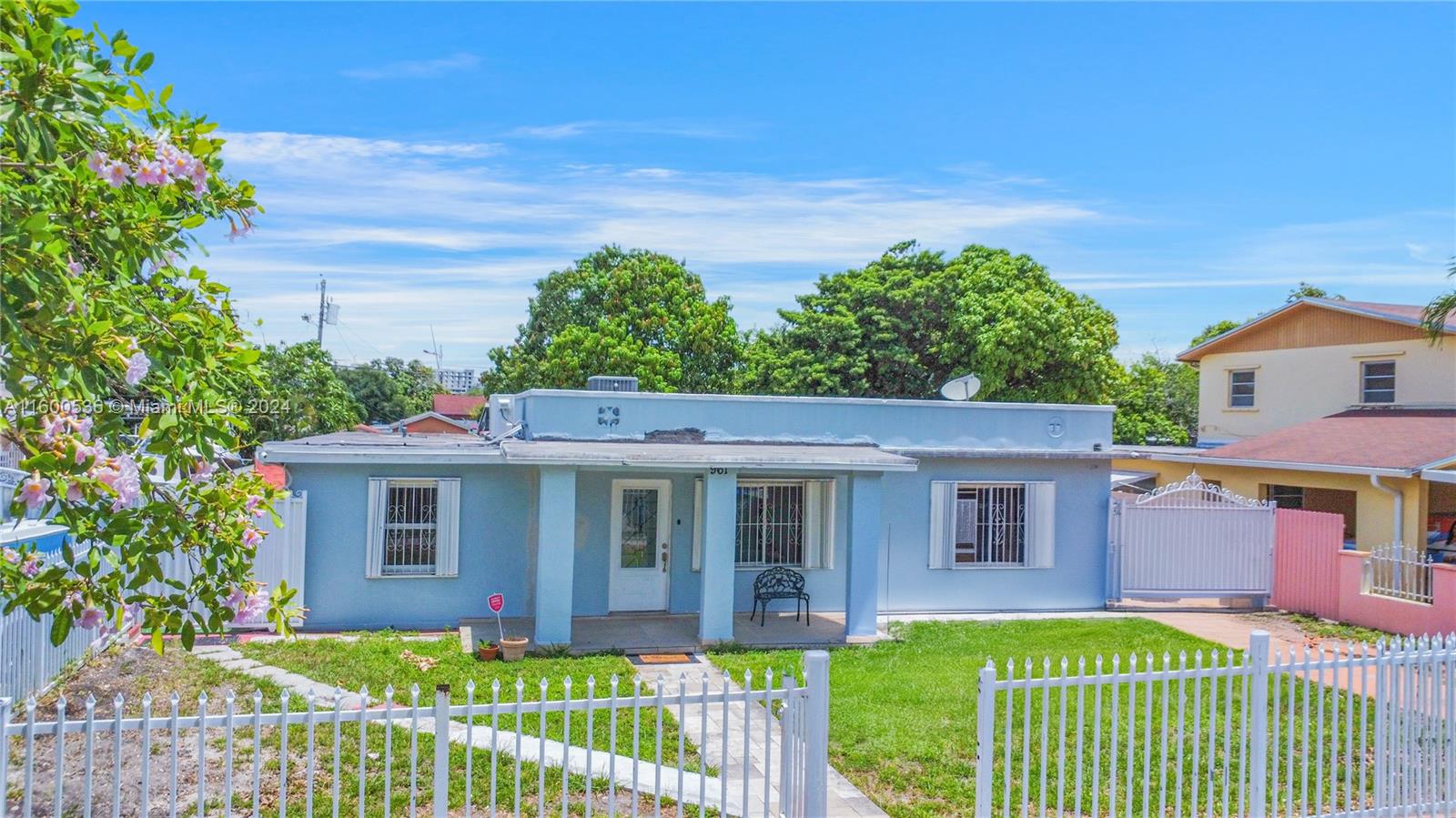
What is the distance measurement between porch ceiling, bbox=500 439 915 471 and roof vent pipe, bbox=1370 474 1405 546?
28.5 ft

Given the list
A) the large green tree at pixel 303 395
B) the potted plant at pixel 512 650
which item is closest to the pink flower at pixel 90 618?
the potted plant at pixel 512 650

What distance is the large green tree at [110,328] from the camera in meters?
3.59

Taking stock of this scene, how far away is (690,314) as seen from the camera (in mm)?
39531

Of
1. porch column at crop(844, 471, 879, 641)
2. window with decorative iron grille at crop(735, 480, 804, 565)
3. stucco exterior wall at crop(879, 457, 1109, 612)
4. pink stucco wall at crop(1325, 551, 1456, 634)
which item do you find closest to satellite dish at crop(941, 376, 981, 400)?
stucco exterior wall at crop(879, 457, 1109, 612)

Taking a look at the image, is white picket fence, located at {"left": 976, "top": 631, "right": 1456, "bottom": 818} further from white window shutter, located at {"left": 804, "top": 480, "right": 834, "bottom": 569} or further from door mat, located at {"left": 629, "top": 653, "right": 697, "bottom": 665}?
white window shutter, located at {"left": 804, "top": 480, "right": 834, "bottom": 569}

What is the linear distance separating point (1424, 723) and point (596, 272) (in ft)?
117

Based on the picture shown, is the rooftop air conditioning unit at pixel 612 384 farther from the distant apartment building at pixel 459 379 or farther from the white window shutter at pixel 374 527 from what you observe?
the distant apartment building at pixel 459 379

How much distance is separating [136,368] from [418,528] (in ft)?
36.6

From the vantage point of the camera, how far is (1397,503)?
57.6 ft

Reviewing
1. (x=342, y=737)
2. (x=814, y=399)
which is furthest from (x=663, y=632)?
(x=342, y=737)

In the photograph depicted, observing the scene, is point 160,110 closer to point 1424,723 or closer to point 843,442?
point 1424,723

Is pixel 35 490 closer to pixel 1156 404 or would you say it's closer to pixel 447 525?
pixel 447 525

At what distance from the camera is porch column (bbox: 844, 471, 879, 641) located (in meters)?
14.4

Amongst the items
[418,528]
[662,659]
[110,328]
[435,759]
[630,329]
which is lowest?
[662,659]
